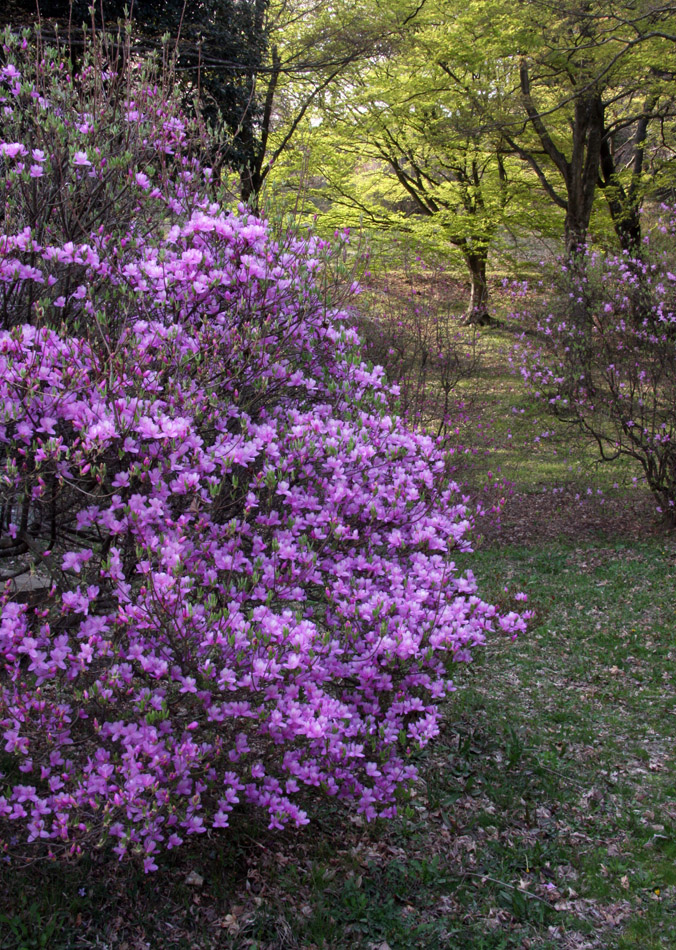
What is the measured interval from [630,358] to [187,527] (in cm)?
758

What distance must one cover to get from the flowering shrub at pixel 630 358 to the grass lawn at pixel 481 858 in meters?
3.05

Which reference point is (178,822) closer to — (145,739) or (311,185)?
(145,739)

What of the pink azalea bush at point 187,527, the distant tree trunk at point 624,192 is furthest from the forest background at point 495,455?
the pink azalea bush at point 187,527

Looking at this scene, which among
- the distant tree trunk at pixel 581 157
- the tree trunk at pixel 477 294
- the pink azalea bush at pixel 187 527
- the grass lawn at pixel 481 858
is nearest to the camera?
the pink azalea bush at pixel 187 527

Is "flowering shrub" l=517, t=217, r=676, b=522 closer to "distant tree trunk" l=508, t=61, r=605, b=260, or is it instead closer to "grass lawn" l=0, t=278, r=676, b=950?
"grass lawn" l=0, t=278, r=676, b=950

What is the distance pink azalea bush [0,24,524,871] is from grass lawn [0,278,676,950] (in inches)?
11.6

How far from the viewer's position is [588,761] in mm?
4633

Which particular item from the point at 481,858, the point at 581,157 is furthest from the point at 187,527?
the point at 581,157

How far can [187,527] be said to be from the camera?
2.74m

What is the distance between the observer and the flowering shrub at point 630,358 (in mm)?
8570

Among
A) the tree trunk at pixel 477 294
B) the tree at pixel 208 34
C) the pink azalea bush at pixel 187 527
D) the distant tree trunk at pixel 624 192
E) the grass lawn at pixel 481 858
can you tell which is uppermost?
the distant tree trunk at pixel 624 192

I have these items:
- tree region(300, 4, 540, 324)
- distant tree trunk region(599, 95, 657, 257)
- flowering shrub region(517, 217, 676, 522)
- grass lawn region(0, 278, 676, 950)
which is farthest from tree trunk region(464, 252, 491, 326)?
grass lawn region(0, 278, 676, 950)

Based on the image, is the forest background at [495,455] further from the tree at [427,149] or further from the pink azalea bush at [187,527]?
the pink azalea bush at [187,527]

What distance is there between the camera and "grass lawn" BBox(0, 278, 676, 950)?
312cm
